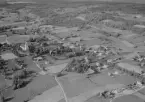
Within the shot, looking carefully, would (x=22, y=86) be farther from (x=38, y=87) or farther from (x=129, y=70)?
(x=129, y=70)

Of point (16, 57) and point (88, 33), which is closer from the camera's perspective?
point (16, 57)

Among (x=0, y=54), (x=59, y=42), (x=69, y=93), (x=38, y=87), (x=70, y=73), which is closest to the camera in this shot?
(x=69, y=93)

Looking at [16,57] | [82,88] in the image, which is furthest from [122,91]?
[16,57]

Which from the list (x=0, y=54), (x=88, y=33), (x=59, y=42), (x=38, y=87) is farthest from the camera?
(x=88, y=33)

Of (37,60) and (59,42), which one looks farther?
(59,42)

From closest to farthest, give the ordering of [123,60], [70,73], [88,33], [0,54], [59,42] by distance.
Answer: [70,73] → [123,60] → [0,54] → [59,42] → [88,33]

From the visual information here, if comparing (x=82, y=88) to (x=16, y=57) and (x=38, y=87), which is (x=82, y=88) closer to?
(x=38, y=87)

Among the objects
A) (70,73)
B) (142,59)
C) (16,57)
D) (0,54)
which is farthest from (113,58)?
(0,54)

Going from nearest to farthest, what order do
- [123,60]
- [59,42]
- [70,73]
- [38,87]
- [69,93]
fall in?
[69,93] < [38,87] < [70,73] < [123,60] < [59,42]
